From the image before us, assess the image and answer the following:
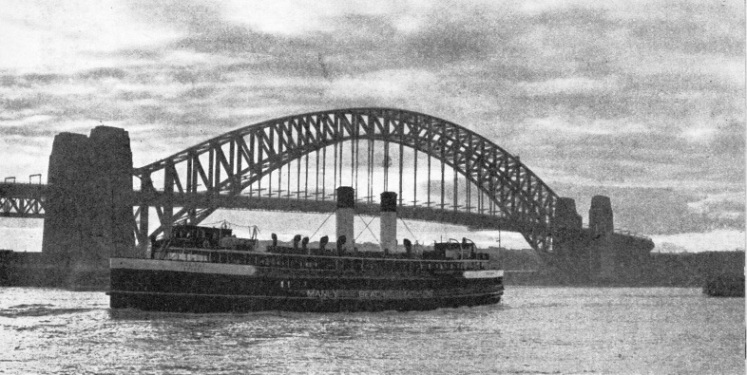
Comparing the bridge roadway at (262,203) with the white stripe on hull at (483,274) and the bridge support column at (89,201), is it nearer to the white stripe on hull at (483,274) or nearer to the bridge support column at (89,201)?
the bridge support column at (89,201)

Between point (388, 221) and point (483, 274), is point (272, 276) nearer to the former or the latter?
point (388, 221)

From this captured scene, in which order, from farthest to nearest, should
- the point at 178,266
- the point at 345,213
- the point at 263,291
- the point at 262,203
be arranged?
the point at 262,203 < the point at 345,213 < the point at 263,291 < the point at 178,266

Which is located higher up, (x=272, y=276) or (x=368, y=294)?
(x=272, y=276)

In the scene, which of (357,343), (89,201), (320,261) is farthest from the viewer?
(89,201)

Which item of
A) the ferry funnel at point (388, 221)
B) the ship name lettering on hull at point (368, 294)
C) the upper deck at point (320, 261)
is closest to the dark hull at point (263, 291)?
the ship name lettering on hull at point (368, 294)

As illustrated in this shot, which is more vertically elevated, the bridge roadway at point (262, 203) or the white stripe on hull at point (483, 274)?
the bridge roadway at point (262, 203)

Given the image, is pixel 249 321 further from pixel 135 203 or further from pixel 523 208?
pixel 523 208

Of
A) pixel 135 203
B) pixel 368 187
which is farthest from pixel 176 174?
pixel 368 187

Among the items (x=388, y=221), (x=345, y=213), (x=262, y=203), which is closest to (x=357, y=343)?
(x=345, y=213)
